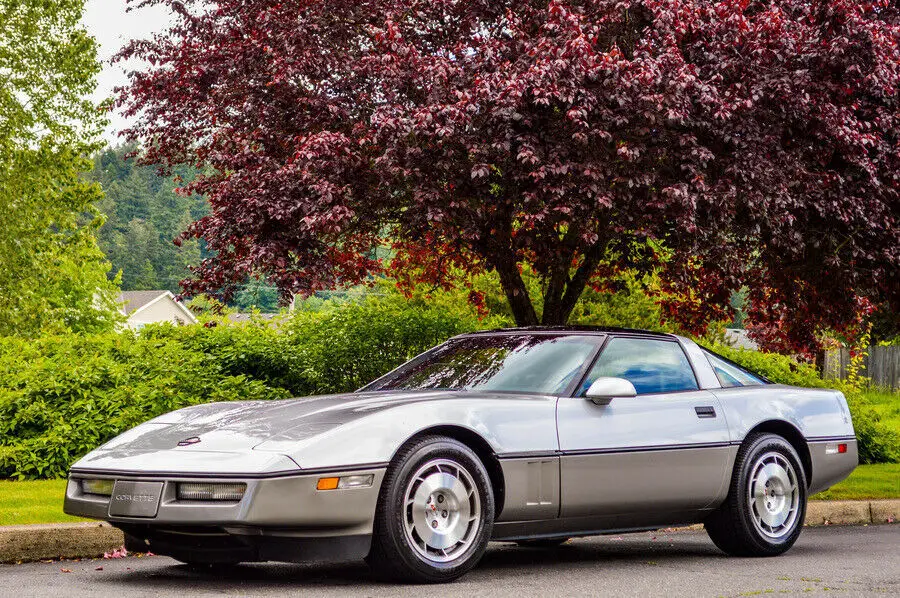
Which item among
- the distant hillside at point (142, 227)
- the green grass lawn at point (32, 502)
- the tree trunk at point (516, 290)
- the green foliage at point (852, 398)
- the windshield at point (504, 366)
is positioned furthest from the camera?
the distant hillside at point (142, 227)

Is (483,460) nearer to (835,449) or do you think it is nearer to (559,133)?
(835,449)

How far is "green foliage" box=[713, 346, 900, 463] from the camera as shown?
15344 mm

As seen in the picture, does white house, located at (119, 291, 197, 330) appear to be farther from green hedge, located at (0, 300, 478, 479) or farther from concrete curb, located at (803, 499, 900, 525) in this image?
concrete curb, located at (803, 499, 900, 525)

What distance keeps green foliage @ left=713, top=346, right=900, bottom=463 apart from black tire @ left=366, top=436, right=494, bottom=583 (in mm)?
9172

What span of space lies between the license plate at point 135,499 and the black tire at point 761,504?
145 inches

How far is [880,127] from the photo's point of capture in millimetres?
10742

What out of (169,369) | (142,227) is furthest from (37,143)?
(142,227)

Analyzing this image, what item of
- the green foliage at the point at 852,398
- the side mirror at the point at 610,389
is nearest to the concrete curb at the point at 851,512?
the side mirror at the point at 610,389

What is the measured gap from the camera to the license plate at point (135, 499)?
227 inches

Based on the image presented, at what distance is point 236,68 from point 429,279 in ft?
13.0

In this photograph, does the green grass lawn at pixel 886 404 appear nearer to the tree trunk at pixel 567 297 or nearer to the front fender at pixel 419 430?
the tree trunk at pixel 567 297

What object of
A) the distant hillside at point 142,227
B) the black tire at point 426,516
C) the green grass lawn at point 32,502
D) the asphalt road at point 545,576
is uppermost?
the distant hillside at point 142,227

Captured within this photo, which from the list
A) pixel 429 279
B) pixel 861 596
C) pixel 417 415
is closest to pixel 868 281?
pixel 429 279

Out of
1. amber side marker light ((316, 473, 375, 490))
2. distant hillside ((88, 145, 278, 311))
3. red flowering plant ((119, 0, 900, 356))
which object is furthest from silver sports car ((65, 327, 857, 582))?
distant hillside ((88, 145, 278, 311))
